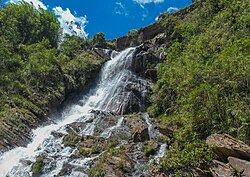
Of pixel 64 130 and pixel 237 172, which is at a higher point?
pixel 64 130

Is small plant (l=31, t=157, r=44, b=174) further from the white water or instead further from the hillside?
the white water

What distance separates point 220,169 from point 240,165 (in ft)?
3.20

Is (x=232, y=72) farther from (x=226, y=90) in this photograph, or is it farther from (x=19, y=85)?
(x=19, y=85)

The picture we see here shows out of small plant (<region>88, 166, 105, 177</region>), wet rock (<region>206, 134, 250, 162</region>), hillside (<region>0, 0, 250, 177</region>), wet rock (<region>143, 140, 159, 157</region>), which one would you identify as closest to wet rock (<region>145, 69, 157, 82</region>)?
hillside (<region>0, 0, 250, 177</region>)

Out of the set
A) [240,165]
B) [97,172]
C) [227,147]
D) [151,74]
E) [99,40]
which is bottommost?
[97,172]

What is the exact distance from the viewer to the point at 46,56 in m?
27.8

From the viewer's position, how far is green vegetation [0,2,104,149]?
797 inches

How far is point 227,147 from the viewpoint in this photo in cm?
967

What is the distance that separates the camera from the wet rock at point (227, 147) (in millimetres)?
Answer: 9266

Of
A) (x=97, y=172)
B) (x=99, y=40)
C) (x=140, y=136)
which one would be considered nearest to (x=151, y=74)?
(x=140, y=136)

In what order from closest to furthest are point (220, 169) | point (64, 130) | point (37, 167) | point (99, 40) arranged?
point (220, 169) → point (37, 167) → point (64, 130) → point (99, 40)

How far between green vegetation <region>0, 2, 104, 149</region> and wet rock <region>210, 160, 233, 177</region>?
553 inches

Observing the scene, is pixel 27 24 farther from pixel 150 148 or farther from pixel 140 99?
pixel 150 148

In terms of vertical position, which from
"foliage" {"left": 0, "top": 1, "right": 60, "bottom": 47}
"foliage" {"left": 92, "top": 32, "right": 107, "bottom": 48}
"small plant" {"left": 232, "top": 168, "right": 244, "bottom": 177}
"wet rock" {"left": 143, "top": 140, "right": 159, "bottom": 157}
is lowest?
"wet rock" {"left": 143, "top": 140, "right": 159, "bottom": 157}
